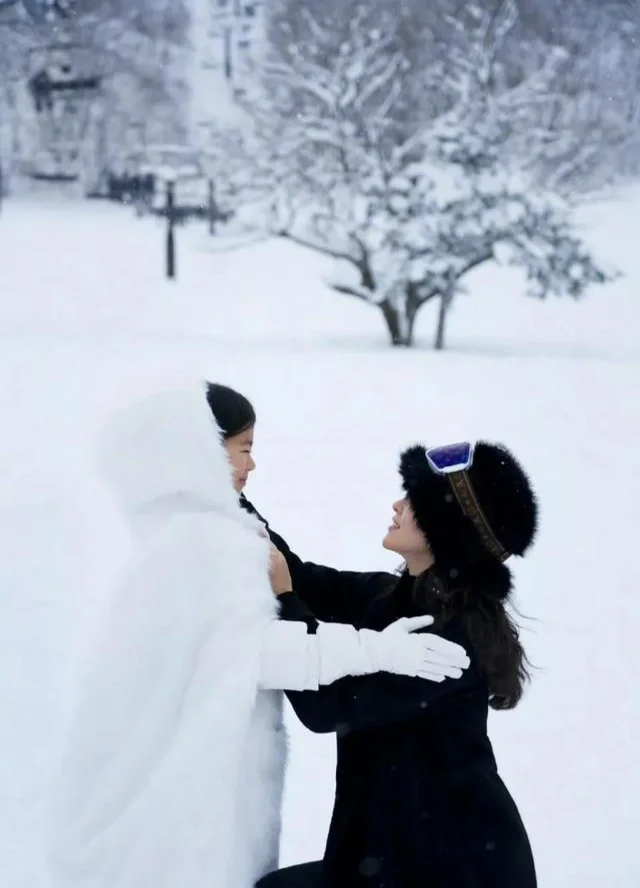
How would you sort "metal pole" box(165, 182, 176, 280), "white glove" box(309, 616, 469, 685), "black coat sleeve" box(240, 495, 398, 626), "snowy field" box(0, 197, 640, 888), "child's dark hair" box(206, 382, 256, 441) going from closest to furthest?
1. "white glove" box(309, 616, 469, 685)
2. "child's dark hair" box(206, 382, 256, 441)
3. "black coat sleeve" box(240, 495, 398, 626)
4. "snowy field" box(0, 197, 640, 888)
5. "metal pole" box(165, 182, 176, 280)

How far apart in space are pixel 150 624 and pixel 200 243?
4.37m

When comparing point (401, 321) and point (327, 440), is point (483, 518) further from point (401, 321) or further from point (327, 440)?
point (401, 321)

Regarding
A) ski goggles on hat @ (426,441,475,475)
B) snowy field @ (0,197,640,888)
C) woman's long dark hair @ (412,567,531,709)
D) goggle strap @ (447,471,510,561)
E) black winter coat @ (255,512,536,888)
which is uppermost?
ski goggles on hat @ (426,441,475,475)

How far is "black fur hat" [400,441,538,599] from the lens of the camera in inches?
33.2

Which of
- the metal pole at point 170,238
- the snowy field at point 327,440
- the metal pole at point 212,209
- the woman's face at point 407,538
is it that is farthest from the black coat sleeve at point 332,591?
the metal pole at point 212,209

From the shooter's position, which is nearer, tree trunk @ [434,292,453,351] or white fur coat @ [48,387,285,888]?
white fur coat @ [48,387,285,888]

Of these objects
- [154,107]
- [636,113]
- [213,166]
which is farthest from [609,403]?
[154,107]

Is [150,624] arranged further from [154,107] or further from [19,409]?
[154,107]

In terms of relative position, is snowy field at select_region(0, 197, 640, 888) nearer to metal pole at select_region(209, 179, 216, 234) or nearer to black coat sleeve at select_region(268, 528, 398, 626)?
metal pole at select_region(209, 179, 216, 234)

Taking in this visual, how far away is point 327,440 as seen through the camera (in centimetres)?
391

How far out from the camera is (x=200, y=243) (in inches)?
195

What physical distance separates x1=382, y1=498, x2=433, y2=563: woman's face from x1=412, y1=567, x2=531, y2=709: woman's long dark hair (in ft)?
0.07

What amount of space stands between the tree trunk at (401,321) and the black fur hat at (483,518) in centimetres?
393

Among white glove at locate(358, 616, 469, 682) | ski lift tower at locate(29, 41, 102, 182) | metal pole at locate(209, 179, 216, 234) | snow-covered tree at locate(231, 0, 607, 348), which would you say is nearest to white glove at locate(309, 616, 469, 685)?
white glove at locate(358, 616, 469, 682)
